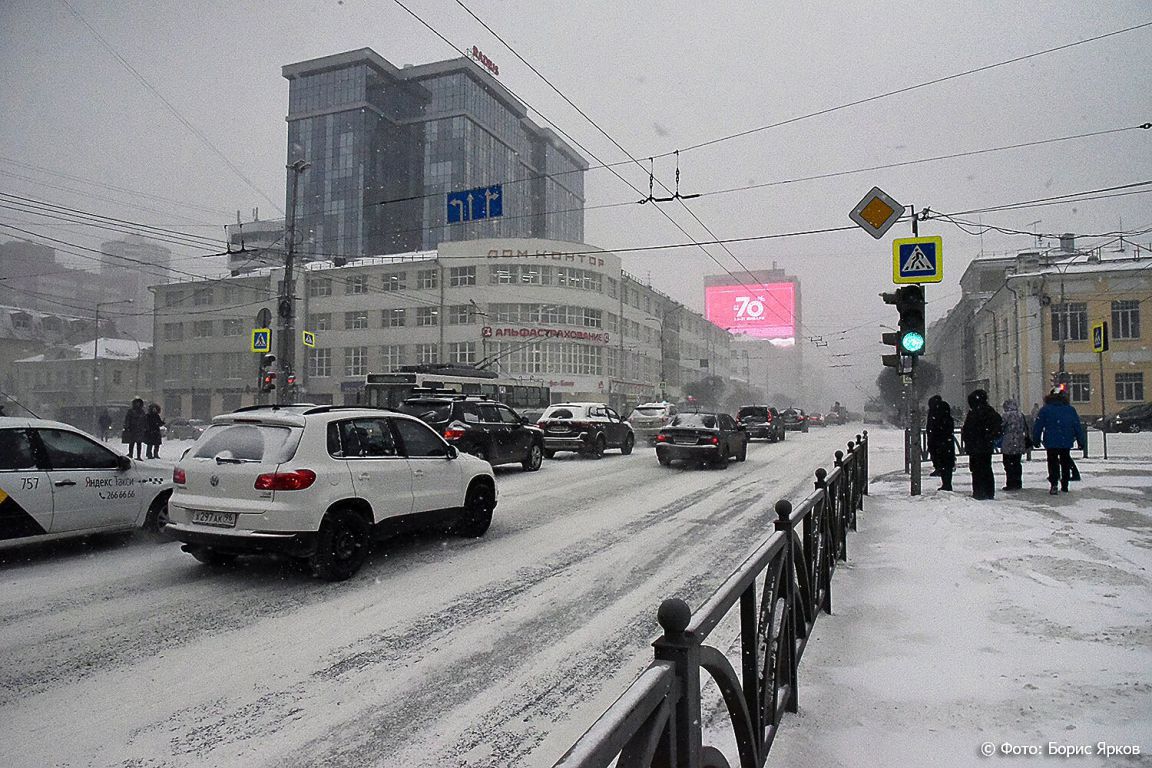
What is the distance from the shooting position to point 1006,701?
3795mm

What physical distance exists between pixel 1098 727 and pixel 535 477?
13.1m

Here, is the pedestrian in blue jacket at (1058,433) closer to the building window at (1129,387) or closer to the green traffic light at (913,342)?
the green traffic light at (913,342)

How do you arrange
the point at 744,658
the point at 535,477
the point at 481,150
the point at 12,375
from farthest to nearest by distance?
the point at 481,150, the point at 12,375, the point at 535,477, the point at 744,658

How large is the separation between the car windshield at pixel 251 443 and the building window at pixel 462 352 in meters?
51.1

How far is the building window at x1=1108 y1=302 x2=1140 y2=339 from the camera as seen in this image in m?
42.5

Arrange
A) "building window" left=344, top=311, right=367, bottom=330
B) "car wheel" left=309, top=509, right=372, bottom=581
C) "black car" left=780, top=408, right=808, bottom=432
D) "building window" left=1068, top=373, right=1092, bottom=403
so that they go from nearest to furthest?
"car wheel" left=309, top=509, right=372, bottom=581, "building window" left=1068, top=373, right=1092, bottom=403, "black car" left=780, top=408, right=808, bottom=432, "building window" left=344, top=311, right=367, bottom=330

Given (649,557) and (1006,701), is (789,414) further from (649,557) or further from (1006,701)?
(1006,701)

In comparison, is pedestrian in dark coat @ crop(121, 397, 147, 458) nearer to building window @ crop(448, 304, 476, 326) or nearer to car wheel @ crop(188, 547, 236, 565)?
car wheel @ crop(188, 547, 236, 565)

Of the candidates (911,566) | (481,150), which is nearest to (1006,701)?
(911,566)

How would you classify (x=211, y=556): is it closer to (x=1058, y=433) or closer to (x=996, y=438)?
(x=996, y=438)

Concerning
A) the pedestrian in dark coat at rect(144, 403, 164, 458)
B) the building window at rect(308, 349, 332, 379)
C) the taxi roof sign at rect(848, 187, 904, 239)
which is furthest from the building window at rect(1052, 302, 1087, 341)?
the building window at rect(308, 349, 332, 379)

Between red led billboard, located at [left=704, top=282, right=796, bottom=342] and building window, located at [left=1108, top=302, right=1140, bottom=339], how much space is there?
26771 mm

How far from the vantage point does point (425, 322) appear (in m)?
59.7

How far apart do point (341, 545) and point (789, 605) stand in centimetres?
453
